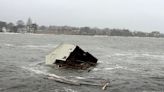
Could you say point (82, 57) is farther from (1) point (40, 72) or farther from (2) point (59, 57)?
(1) point (40, 72)

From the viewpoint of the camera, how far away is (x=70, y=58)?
121 ft

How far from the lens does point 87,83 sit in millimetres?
24672

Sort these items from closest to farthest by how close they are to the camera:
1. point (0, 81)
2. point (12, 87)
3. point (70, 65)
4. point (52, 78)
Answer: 1. point (12, 87)
2. point (0, 81)
3. point (52, 78)
4. point (70, 65)

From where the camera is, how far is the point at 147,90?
921 inches

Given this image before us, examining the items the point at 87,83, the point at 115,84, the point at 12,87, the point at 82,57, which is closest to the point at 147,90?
the point at 115,84

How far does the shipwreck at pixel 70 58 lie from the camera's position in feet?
115

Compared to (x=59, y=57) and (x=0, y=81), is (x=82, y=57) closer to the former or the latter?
(x=59, y=57)

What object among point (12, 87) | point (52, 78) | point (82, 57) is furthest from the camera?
point (82, 57)

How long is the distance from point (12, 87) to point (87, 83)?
6.24 metres

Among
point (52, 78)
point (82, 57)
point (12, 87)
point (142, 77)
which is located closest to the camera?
point (12, 87)

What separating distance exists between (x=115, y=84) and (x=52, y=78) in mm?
5630

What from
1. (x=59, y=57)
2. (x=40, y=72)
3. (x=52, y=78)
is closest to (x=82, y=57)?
(x=59, y=57)

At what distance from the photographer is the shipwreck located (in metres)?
35.1

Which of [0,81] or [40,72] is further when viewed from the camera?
[40,72]
